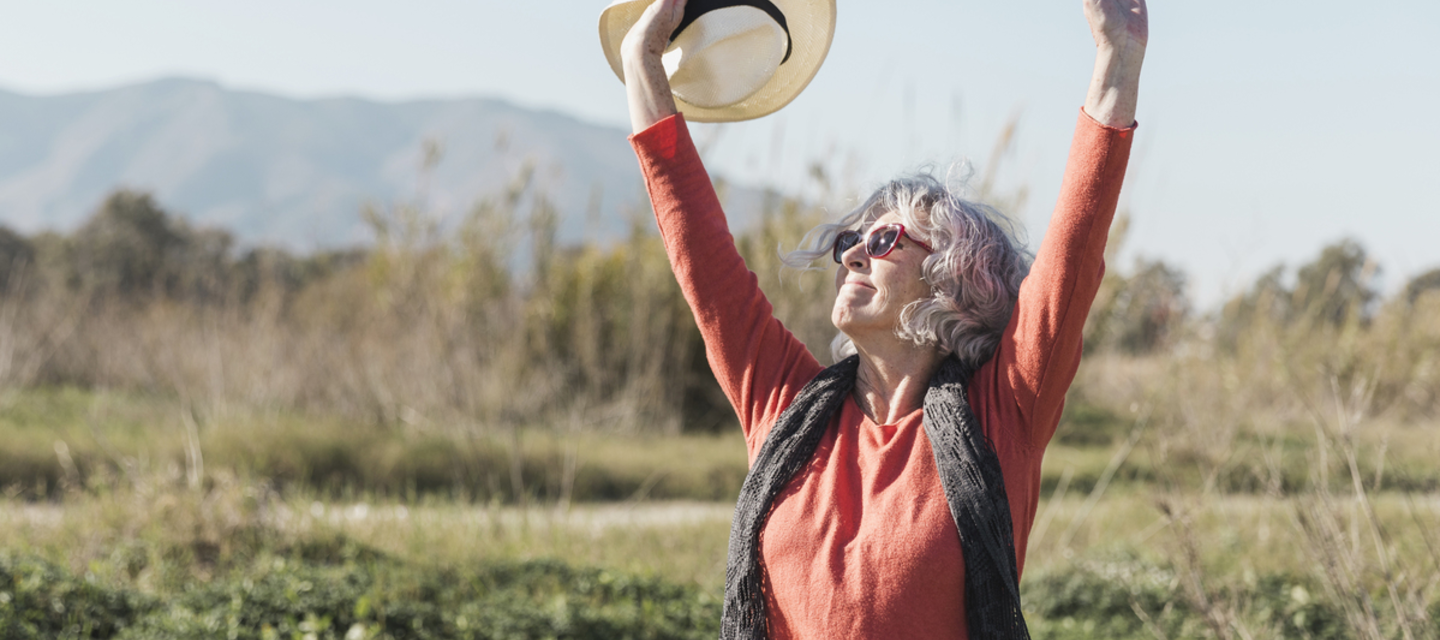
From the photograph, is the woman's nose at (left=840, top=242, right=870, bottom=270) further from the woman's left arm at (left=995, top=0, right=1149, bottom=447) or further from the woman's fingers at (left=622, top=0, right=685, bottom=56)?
the woman's fingers at (left=622, top=0, right=685, bottom=56)

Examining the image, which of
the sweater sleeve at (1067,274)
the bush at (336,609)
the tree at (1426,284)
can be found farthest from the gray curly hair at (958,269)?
the tree at (1426,284)

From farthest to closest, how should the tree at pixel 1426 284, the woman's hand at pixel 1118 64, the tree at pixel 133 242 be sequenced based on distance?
the tree at pixel 133 242 < the tree at pixel 1426 284 < the woman's hand at pixel 1118 64

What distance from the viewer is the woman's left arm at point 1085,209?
1.57 metres

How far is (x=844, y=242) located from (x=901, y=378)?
0.28 m

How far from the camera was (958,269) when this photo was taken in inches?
71.9

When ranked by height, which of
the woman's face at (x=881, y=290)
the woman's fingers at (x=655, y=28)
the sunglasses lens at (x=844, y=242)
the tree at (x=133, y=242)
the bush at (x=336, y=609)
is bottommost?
the bush at (x=336, y=609)

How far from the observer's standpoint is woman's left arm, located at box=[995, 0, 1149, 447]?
1.57 meters

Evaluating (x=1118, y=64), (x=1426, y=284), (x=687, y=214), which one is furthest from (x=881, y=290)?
(x=1426, y=284)

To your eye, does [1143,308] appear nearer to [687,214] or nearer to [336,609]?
[336,609]

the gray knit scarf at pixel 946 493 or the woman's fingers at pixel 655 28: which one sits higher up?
the woman's fingers at pixel 655 28

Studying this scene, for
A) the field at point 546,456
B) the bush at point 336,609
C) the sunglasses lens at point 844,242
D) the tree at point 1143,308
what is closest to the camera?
the sunglasses lens at point 844,242

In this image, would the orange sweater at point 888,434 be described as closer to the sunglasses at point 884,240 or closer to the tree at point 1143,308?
the sunglasses at point 884,240

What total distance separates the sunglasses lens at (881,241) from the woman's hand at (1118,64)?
0.42 meters

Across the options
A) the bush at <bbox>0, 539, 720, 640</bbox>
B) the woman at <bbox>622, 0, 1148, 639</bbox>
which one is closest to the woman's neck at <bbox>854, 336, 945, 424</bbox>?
the woman at <bbox>622, 0, 1148, 639</bbox>
